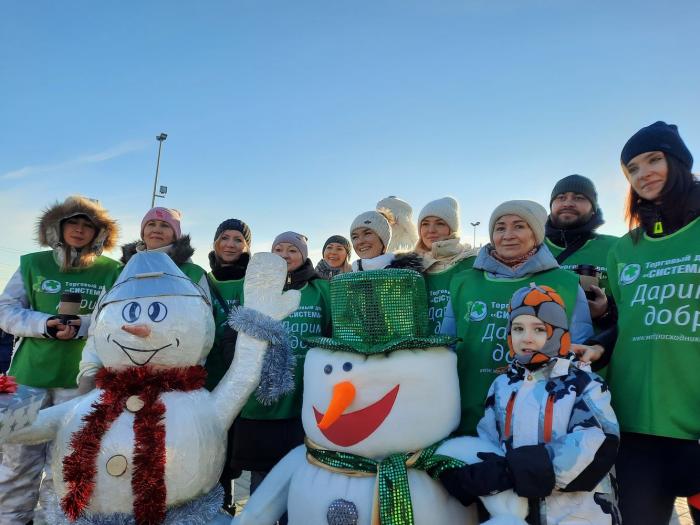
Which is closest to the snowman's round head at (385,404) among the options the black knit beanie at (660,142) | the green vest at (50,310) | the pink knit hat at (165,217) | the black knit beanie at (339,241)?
the black knit beanie at (660,142)

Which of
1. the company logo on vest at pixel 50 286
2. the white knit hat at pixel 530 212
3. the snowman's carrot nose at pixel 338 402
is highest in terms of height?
the white knit hat at pixel 530 212

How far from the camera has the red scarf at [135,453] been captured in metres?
2.26

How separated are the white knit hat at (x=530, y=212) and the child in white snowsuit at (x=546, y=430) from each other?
1.83 feet

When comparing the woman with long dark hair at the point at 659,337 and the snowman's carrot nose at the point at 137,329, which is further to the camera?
the snowman's carrot nose at the point at 137,329

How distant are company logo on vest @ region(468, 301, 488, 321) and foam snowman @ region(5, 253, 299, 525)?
923 mm

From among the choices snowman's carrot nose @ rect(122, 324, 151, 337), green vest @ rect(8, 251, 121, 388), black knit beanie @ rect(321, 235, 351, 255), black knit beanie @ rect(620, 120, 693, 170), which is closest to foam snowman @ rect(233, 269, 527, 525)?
snowman's carrot nose @ rect(122, 324, 151, 337)

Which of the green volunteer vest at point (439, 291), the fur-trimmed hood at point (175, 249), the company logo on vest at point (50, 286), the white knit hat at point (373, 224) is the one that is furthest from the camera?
the white knit hat at point (373, 224)

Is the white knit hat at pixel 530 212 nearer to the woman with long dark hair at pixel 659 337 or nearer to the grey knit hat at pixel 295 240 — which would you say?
the woman with long dark hair at pixel 659 337

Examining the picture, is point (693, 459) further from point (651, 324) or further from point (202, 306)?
point (202, 306)

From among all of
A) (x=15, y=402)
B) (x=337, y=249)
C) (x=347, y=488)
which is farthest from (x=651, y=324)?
(x=337, y=249)

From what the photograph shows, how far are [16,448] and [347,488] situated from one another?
2.63m

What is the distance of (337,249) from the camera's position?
513 centimetres

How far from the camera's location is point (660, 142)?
231 cm

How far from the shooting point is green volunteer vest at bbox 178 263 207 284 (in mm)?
3404
